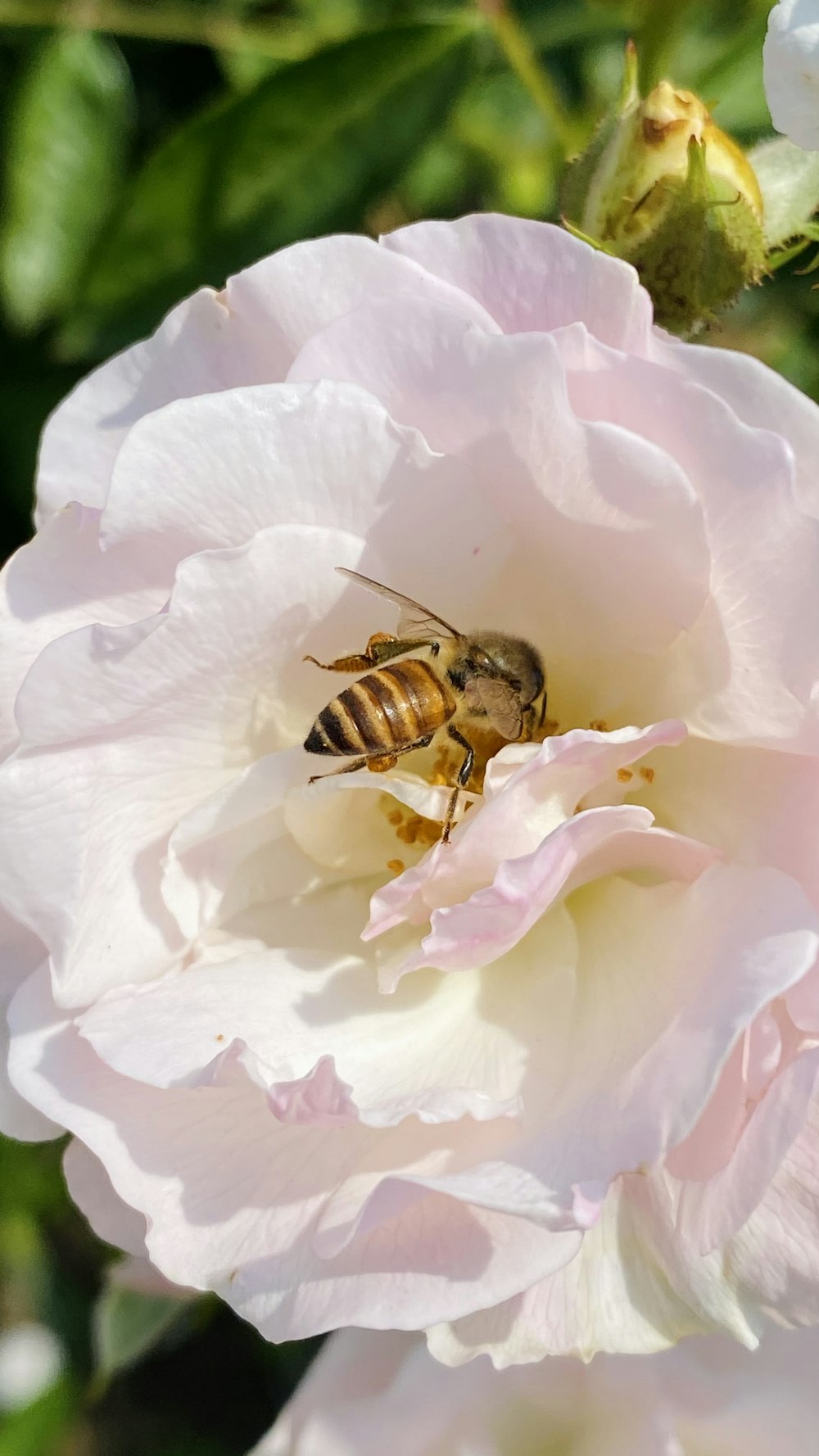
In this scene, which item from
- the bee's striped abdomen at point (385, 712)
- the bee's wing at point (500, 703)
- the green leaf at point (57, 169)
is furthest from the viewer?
the green leaf at point (57, 169)

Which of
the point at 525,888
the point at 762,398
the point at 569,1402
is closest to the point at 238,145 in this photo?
the point at 762,398

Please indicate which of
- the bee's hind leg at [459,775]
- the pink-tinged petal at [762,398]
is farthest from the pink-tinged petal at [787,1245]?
the pink-tinged petal at [762,398]

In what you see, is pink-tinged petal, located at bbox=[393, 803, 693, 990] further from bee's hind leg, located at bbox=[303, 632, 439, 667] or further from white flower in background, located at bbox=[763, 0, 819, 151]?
white flower in background, located at bbox=[763, 0, 819, 151]

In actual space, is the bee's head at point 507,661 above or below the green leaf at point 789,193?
below

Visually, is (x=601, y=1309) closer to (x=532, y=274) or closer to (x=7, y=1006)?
(x=7, y=1006)

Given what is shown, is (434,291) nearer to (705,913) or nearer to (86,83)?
(705,913)

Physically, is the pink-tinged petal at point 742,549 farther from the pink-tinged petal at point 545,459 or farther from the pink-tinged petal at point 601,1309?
the pink-tinged petal at point 601,1309
